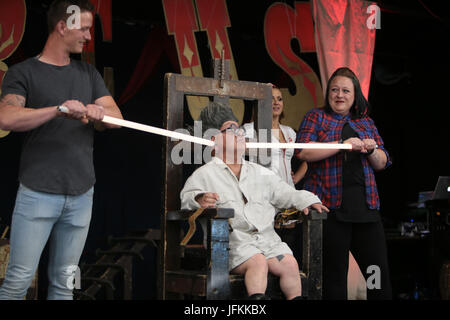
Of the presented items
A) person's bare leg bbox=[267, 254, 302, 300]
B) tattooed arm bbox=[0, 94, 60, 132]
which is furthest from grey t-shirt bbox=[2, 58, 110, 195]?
person's bare leg bbox=[267, 254, 302, 300]

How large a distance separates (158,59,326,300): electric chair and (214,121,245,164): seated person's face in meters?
0.26

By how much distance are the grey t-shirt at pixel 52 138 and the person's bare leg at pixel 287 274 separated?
1138 mm

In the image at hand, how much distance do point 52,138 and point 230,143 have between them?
1.14 meters

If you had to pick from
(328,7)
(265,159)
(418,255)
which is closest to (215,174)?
(265,159)

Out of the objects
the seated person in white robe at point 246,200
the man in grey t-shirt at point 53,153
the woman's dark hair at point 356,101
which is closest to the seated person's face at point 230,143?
the seated person in white robe at point 246,200

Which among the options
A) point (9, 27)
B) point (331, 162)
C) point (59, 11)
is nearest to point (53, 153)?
point (59, 11)

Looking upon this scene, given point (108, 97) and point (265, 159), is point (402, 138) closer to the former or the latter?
point (265, 159)

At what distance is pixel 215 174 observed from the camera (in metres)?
3.49

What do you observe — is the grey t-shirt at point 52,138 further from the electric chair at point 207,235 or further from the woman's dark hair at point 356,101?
the woman's dark hair at point 356,101

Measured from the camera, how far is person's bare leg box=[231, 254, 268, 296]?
3.03 metres

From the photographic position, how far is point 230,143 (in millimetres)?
3535

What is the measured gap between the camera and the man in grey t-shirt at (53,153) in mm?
2703

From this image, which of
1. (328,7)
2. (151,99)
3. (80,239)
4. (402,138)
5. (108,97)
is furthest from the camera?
(402,138)

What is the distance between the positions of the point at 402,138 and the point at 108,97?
6.22 m
